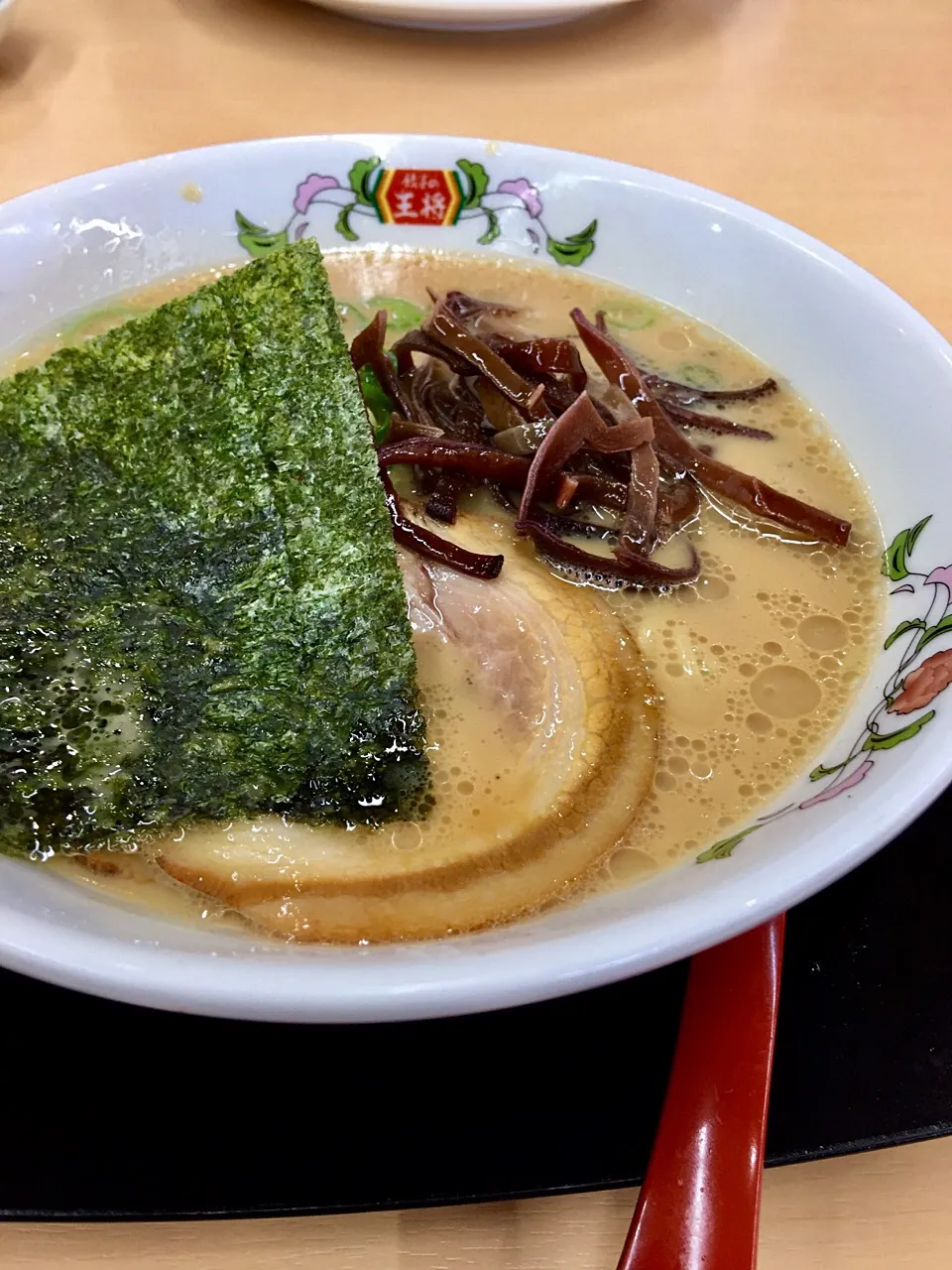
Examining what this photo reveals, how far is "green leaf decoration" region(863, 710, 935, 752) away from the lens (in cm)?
72

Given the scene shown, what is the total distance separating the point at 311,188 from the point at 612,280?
467 mm

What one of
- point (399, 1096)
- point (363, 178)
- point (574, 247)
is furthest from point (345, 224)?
point (399, 1096)

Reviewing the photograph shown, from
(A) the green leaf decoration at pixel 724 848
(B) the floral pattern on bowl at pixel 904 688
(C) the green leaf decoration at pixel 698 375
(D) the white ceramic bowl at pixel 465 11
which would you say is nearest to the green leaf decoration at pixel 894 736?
(B) the floral pattern on bowl at pixel 904 688

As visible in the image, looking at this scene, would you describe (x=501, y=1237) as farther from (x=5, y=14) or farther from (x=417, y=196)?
(x=5, y=14)

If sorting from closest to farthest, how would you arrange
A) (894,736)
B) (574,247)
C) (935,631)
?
(894,736) → (935,631) → (574,247)

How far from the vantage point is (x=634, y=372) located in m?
1.16

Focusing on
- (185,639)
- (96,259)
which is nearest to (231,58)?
(96,259)

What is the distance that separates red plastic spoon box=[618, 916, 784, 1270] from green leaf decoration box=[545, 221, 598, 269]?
105cm

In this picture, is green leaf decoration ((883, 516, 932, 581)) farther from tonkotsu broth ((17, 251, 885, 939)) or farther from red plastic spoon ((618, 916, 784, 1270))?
red plastic spoon ((618, 916, 784, 1270))

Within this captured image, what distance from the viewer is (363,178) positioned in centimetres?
137

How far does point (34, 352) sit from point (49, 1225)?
1.01 meters

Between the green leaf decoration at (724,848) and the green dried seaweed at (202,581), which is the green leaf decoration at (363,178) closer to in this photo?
the green dried seaweed at (202,581)

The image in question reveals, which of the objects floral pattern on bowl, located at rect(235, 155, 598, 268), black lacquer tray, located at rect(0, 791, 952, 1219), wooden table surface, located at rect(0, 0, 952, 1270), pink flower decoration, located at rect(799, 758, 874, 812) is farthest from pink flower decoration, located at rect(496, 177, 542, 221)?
black lacquer tray, located at rect(0, 791, 952, 1219)

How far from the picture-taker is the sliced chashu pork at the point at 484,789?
2.38ft
